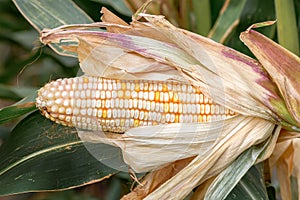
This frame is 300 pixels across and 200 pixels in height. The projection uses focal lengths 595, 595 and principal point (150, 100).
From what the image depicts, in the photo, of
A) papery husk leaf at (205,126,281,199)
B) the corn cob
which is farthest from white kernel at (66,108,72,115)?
papery husk leaf at (205,126,281,199)

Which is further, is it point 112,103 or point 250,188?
point 250,188

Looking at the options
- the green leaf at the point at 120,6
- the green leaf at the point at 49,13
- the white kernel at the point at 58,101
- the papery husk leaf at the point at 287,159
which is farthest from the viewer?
the green leaf at the point at 120,6

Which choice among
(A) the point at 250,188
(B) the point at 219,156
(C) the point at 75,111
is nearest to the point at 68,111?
(C) the point at 75,111

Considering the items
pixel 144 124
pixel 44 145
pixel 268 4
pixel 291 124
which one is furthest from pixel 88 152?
pixel 268 4

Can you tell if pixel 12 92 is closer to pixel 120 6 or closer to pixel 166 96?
pixel 120 6

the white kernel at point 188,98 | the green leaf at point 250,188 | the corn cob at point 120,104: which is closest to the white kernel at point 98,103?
the corn cob at point 120,104

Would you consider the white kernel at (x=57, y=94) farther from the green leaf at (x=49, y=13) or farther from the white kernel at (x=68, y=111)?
the green leaf at (x=49, y=13)

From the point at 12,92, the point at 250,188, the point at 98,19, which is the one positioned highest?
the point at 98,19
